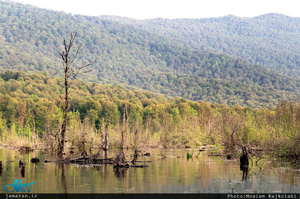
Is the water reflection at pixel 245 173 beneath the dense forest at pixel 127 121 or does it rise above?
beneath

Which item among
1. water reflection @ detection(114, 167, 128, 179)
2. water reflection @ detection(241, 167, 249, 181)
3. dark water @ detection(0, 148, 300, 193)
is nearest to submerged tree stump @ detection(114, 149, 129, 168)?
water reflection @ detection(114, 167, 128, 179)

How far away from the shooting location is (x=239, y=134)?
52.1 m

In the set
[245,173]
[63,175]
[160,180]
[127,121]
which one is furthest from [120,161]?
[127,121]

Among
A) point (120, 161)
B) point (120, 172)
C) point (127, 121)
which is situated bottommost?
point (120, 172)

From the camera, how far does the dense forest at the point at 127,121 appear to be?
A: 50875 millimetres

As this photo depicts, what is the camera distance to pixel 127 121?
7331 centimetres

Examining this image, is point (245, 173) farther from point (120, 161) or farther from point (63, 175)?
point (63, 175)

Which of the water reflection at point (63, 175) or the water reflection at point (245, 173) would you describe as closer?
the water reflection at point (63, 175)

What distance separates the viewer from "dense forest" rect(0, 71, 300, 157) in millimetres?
50875

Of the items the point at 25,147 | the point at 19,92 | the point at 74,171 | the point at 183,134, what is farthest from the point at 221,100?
the point at 74,171

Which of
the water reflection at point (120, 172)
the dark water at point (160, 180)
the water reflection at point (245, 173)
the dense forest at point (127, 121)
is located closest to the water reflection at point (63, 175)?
the dark water at point (160, 180)

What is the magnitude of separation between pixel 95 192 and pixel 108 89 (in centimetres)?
14443

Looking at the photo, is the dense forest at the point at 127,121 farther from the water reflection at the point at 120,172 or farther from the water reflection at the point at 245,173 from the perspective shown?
the water reflection at the point at 120,172

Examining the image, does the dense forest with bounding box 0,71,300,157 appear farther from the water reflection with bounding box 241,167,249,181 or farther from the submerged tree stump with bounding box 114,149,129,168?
the submerged tree stump with bounding box 114,149,129,168
